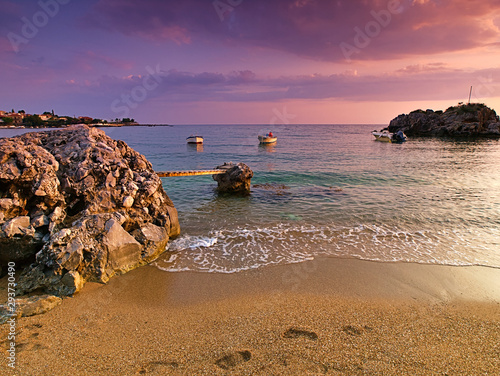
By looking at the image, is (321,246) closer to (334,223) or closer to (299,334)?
(334,223)

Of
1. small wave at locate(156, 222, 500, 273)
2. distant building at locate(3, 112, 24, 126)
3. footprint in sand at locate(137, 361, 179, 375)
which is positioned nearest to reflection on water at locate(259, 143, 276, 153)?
small wave at locate(156, 222, 500, 273)

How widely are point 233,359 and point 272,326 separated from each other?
102cm

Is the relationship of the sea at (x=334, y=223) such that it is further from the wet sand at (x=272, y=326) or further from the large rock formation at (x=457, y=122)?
the large rock formation at (x=457, y=122)

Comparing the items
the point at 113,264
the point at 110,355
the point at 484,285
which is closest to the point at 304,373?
the point at 110,355

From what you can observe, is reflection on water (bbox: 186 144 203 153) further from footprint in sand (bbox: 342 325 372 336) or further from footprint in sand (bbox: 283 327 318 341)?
footprint in sand (bbox: 342 325 372 336)

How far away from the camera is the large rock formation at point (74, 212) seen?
583cm

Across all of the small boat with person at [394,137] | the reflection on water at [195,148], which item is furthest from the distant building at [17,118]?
the small boat with person at [394,137]

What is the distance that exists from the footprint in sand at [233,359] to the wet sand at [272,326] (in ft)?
0.05

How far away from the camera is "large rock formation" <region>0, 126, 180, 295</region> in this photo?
19.1 feet

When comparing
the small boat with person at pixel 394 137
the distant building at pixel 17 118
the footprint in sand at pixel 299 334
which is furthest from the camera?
the distant building at pixel 17 118

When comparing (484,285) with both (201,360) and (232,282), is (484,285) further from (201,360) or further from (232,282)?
(201,360)

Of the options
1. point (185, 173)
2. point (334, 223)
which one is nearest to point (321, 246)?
point (334, 223)

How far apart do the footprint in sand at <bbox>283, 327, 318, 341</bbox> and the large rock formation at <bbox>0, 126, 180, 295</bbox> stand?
14.3 ft

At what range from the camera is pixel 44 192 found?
6703 mm
